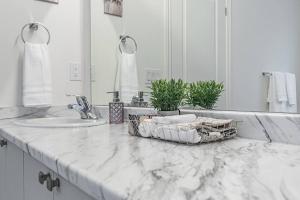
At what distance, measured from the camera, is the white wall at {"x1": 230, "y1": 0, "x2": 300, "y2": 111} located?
33.4 inches

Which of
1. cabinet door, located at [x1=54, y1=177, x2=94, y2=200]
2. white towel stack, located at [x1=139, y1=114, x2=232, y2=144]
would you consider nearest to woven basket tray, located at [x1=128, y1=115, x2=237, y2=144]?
white towel stack, located at [x1=139, y1=114, x2=232, y2=144]

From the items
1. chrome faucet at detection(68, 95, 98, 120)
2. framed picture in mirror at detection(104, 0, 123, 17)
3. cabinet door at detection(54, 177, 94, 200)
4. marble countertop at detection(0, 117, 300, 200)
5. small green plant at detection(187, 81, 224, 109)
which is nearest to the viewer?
marble countertop at detection(0, 117, 300, 200)

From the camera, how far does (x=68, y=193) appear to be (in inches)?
26.5

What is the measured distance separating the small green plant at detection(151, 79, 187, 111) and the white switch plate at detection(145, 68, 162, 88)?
0.31m

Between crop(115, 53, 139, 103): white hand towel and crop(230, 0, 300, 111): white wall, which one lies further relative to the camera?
crop(115, 53, 139, 103): white hand towel

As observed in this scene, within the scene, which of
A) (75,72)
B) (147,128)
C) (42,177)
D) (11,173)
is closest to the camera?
(42,177)

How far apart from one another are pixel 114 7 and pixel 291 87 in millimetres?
1147

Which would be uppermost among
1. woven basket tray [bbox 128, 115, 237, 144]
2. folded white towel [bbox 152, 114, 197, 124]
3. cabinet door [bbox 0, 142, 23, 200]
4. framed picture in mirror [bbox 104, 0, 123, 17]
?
framed picture in mirror [bbox 104, 0, 123, 17]

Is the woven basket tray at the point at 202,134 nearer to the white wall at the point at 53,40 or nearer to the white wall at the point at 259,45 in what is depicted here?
the white wall at the point at 259,45

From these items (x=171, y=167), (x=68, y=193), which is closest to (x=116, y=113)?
(x=68, y=193)

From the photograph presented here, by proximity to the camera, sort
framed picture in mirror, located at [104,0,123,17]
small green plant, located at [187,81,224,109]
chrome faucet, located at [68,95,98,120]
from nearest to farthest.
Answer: small green plant, located at [187,81,224,109] < chrome faucet, located at [68,95,98,120] < framed picture in mirror, located at [104,0,123,17]

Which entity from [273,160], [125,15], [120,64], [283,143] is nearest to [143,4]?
[125,15]

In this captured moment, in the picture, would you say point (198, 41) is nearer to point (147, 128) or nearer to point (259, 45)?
point (259, 45)

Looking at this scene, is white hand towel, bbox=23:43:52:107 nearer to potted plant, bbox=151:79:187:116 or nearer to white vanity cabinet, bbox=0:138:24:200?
white vanity cabinet, bbox=0:138:24:200
